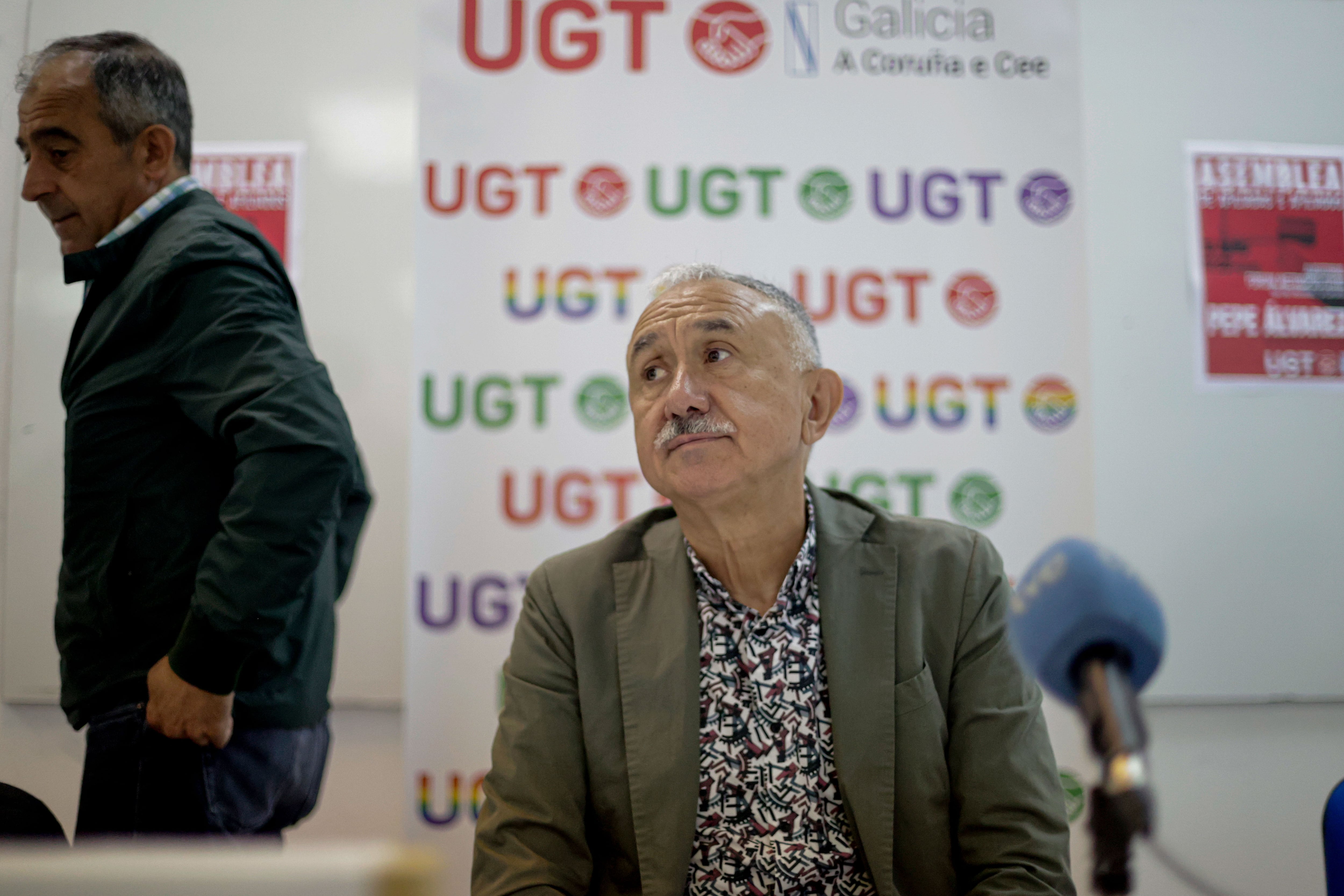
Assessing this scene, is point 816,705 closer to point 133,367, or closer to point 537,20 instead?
point 133,367

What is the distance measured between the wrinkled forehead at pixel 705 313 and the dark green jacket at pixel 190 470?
0.58m

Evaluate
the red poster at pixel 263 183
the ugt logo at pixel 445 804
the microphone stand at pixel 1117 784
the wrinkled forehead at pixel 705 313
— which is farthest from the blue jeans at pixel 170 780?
the microphone stand at pixel 1117 784

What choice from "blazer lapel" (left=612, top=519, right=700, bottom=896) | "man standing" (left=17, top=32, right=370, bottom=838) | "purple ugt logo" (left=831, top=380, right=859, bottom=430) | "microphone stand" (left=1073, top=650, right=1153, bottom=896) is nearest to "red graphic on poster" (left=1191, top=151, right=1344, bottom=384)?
"purple ugt logo" (left=831, top=380, right=859, bottom=430)

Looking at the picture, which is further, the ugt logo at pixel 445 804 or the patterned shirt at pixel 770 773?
the ugt logo at pixel 445 804

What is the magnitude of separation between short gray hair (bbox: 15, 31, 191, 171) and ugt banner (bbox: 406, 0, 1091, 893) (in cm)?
55

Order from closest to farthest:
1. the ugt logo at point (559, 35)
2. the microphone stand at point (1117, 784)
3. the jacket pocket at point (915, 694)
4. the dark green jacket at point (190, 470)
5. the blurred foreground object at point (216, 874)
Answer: the blurred foreground object at point (216, 874), the microphone stand at point (1117, 784), the jacket pocket at point (915, 694), the dark green jacket at point (190, 470), the ugt logo at point (559, 35)

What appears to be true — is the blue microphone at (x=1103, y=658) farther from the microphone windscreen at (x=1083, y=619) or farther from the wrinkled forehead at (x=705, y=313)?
the wrinkled forehead at (x=705, y=313)

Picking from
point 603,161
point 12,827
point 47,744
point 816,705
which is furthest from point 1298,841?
point 47,744

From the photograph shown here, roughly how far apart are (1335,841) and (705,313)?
1247 millimetres

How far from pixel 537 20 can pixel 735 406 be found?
52.6 inches

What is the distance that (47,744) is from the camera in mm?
2154

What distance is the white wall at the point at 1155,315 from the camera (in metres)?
2.48

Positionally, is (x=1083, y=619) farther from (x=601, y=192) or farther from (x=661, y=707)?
(x=601, y=192)

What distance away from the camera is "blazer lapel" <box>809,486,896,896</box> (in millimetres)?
1387
